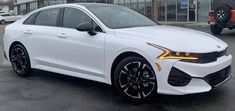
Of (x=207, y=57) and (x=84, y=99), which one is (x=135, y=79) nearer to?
(x=84, y=99)

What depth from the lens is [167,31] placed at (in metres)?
5.53

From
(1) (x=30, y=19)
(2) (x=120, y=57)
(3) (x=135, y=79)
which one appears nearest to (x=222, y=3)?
(1) (x=30, y=19)

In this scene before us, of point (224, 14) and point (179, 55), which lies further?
point (224, 14)

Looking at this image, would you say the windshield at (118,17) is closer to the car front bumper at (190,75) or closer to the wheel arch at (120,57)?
the wheel arch at (120,57)

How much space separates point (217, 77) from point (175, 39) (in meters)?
0.78

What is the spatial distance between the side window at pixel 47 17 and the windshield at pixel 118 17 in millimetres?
770

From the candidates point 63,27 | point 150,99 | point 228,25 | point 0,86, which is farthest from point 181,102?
point 228,25

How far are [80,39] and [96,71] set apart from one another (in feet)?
1.92

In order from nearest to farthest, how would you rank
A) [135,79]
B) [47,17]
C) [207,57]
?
[207,57], [135,79], [47,17]

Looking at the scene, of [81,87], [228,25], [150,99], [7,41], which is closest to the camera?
[150,99]

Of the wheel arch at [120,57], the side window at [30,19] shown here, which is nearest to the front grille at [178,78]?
the wheel arch at [120,57]

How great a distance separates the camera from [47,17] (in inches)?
269

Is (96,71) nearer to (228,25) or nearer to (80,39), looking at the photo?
(80,39)

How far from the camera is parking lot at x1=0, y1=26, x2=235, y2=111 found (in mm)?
5059
